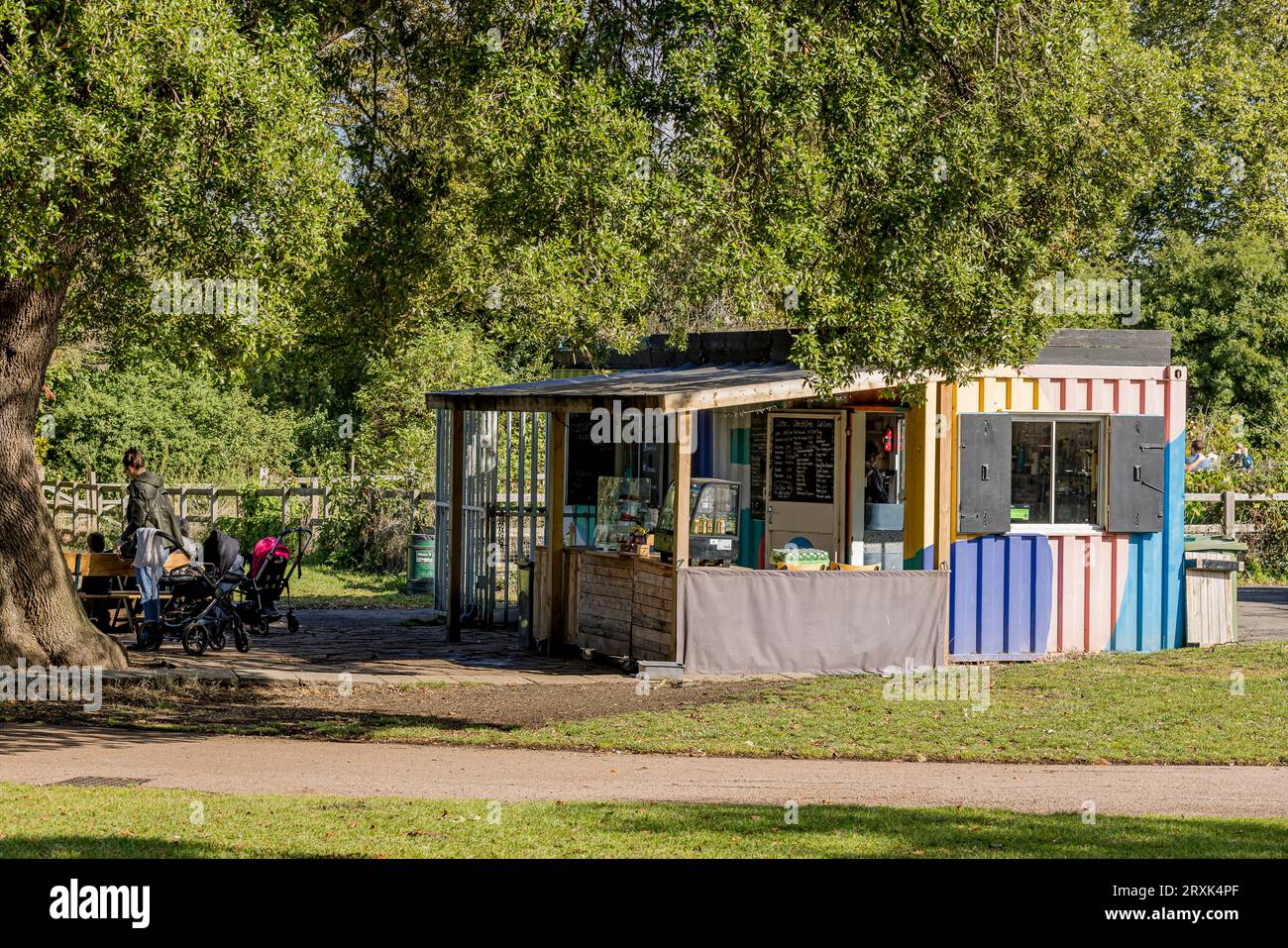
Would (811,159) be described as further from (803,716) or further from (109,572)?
(109,572)

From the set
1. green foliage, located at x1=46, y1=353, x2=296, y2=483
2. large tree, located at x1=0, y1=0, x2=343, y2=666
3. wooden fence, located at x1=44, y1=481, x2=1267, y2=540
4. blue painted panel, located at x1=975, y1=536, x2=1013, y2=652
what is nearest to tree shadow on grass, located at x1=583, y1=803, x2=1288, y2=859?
large tree, located at x1=0, y1=0, x2=343, y2=666

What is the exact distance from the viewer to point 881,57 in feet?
41.3

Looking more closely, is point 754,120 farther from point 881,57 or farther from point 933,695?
point 933,695

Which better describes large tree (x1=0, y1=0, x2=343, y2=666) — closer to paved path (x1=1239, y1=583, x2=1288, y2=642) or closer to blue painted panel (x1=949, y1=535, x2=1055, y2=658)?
blue painted panel (x1=949, y1=535, x2=1055, y2=658)

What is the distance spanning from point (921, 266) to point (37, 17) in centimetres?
682

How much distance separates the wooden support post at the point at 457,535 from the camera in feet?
59.1

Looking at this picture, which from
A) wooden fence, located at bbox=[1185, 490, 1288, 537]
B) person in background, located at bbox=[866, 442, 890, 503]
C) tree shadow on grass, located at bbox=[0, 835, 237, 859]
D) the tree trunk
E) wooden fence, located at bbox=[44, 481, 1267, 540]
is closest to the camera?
tree shadow on grass, located at bbox=[0, 835, 237, 859]

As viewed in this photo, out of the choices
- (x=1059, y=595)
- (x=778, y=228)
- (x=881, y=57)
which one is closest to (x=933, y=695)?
(x=1059, y=595)

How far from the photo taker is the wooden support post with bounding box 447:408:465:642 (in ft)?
59.1

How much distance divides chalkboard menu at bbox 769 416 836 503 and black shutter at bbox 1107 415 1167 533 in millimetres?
3067

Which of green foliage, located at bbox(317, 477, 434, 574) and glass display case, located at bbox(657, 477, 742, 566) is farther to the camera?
green foliage, located at bbox(317, 477, 434, 574)

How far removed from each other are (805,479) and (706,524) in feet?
8.84

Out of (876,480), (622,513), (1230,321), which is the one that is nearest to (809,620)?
(622,513)

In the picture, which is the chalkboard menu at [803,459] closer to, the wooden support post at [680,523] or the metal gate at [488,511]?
the metal gate at [488,511]
